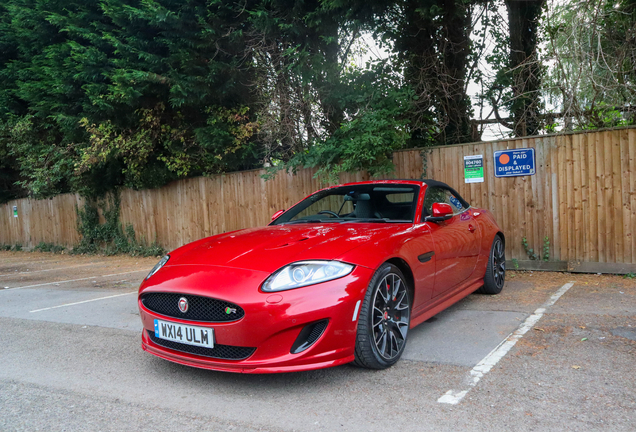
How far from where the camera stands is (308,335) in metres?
3.09

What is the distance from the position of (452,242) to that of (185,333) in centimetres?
265

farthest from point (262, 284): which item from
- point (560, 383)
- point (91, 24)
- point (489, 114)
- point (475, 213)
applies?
point (91, 24)

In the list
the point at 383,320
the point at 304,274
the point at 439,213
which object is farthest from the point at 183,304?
the point at 439,213

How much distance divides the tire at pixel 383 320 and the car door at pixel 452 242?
70cm

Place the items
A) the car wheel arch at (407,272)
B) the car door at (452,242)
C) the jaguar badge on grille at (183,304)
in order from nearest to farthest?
the jaguar badge on grille at (183,304)
the car wheel arch at (407,272)
the car door at (452,242)

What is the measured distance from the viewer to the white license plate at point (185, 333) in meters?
3.13

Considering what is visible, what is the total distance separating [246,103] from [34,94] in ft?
23.9

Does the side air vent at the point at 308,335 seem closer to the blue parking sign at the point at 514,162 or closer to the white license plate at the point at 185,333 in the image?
the white license plate at the point at 185,333

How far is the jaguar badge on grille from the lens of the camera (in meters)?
3.25

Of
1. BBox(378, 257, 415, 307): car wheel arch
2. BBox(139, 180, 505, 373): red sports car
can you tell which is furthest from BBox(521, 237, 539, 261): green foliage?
BBox(378, 257, 415, 307): car wheel arch

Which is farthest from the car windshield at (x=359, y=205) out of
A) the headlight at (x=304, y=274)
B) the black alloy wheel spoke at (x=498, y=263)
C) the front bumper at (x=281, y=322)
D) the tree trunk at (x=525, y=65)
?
the tree trunk at (x=525, y=65)

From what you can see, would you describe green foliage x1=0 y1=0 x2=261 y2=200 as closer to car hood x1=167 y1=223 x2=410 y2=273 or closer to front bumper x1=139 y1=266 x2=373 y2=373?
car hood x1=167 y1=223 x2=410 y2=273

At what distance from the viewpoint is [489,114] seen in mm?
9680

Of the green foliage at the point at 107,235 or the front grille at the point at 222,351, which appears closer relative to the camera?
the front grille at the point at 222,351
